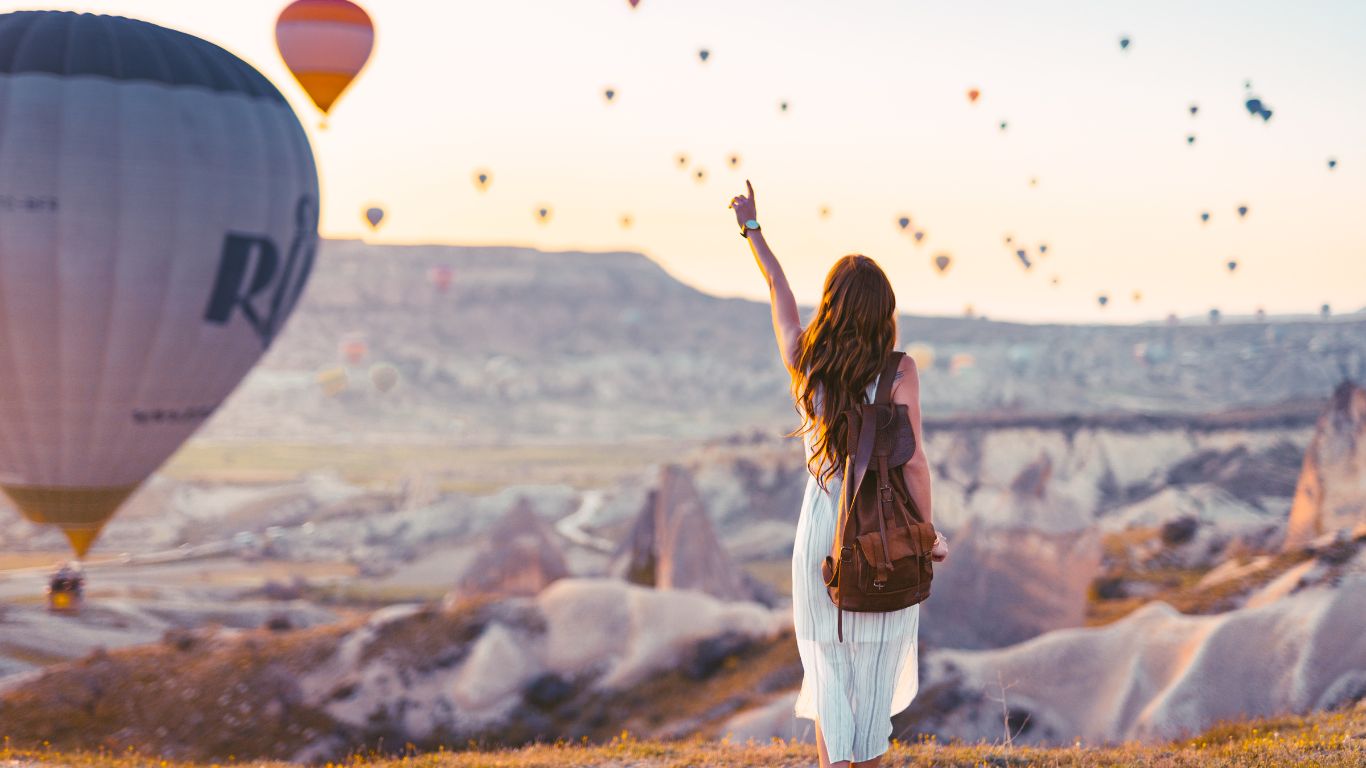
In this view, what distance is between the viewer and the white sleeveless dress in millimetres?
5328

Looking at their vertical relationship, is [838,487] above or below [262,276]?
below

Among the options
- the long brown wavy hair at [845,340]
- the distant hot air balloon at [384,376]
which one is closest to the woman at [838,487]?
the long brown wavy hair at [845,340]

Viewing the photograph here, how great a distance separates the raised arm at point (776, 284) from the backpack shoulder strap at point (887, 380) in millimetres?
372

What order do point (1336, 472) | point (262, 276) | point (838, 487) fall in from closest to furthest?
point (838, 487) → point (262, 276) → point (1336, 472)

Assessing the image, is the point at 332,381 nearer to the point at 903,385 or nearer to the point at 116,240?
the point at 116,240

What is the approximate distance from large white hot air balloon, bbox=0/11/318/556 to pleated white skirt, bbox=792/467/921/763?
21.3 metres

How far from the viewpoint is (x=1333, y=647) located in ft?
84.0

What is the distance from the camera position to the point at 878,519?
5113 mm

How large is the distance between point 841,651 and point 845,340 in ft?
4.45

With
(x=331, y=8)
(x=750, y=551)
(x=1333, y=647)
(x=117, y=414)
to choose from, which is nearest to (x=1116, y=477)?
(x=750, y=551)

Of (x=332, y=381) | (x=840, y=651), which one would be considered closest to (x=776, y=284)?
(x=840, y=651)

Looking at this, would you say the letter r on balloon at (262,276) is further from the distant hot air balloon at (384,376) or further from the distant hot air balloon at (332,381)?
the distant hot air balloon at (384,376)

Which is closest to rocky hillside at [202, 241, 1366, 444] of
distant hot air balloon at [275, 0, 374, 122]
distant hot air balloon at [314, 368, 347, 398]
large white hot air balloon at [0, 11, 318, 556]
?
distant hot air balloon at [314, 368, 347, 398]

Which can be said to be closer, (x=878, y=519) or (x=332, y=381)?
(x=878, y=519)
